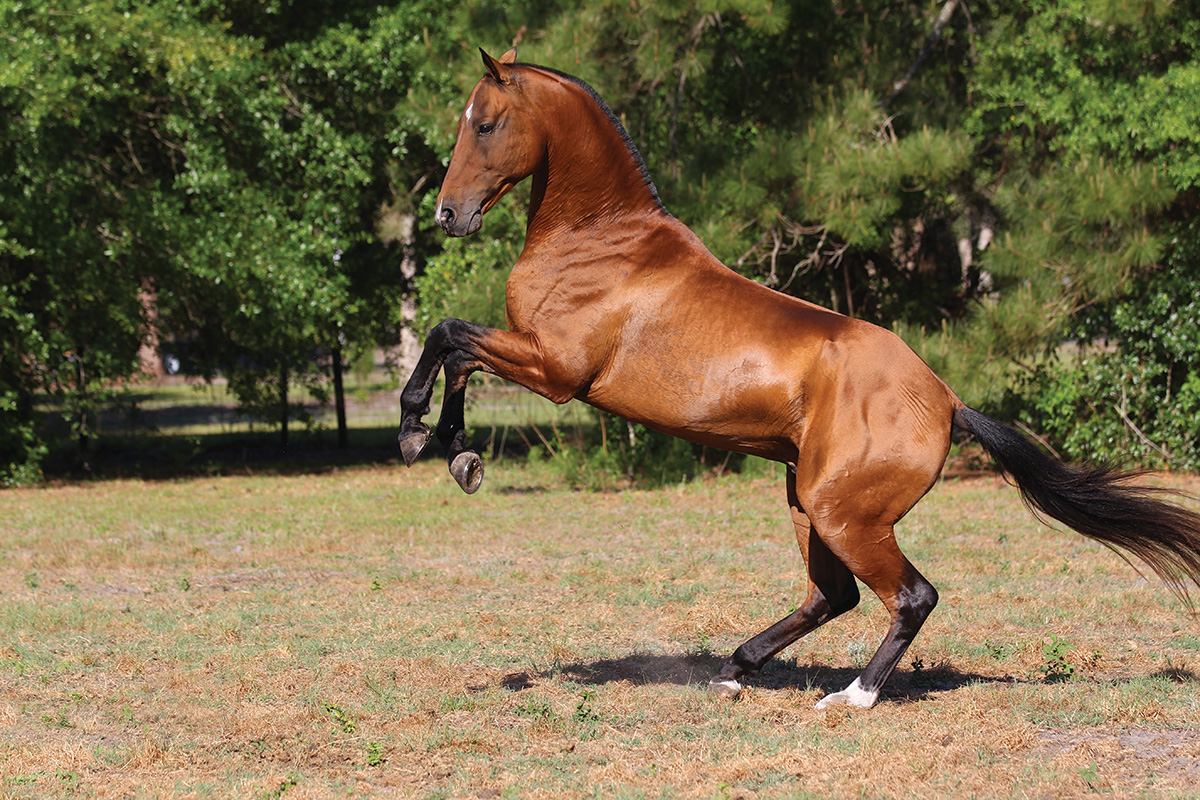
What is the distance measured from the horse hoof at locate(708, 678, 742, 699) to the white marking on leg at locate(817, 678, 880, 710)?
434 millimetres

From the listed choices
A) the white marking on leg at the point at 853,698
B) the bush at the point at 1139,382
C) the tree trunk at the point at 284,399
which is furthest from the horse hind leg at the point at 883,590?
the tree trunk at the point at 284,399

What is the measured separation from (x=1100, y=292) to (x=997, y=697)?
809 cm

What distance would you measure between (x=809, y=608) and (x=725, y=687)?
55cm

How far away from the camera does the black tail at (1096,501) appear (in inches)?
202

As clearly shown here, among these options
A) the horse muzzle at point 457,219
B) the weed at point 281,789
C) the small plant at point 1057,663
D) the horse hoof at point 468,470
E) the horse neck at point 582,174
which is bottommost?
the small plant at point 1057,663

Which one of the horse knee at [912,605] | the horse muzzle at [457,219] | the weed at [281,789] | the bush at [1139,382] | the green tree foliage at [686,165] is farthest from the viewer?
the bush at [1139,382]

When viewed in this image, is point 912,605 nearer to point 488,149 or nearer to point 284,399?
point 488,149

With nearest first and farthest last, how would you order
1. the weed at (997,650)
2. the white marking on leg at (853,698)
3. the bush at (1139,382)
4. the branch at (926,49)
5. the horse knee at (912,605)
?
the horse knee at (912,605) → the white marking on leg at (853,698) → the weed at (997,650) → the bush at (1139,382) → the branch at (926,49)

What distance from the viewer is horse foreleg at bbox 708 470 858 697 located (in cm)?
541

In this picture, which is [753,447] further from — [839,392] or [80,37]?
[80,37]

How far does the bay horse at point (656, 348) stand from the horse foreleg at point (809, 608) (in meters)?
0.40

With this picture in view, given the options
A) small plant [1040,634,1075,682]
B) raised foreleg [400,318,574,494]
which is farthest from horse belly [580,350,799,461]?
small plant [1040,634,1075,682]

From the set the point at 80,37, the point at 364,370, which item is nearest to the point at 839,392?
the point at 80,37

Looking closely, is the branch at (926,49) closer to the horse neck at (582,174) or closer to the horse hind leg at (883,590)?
the horse neck at (582,174)
